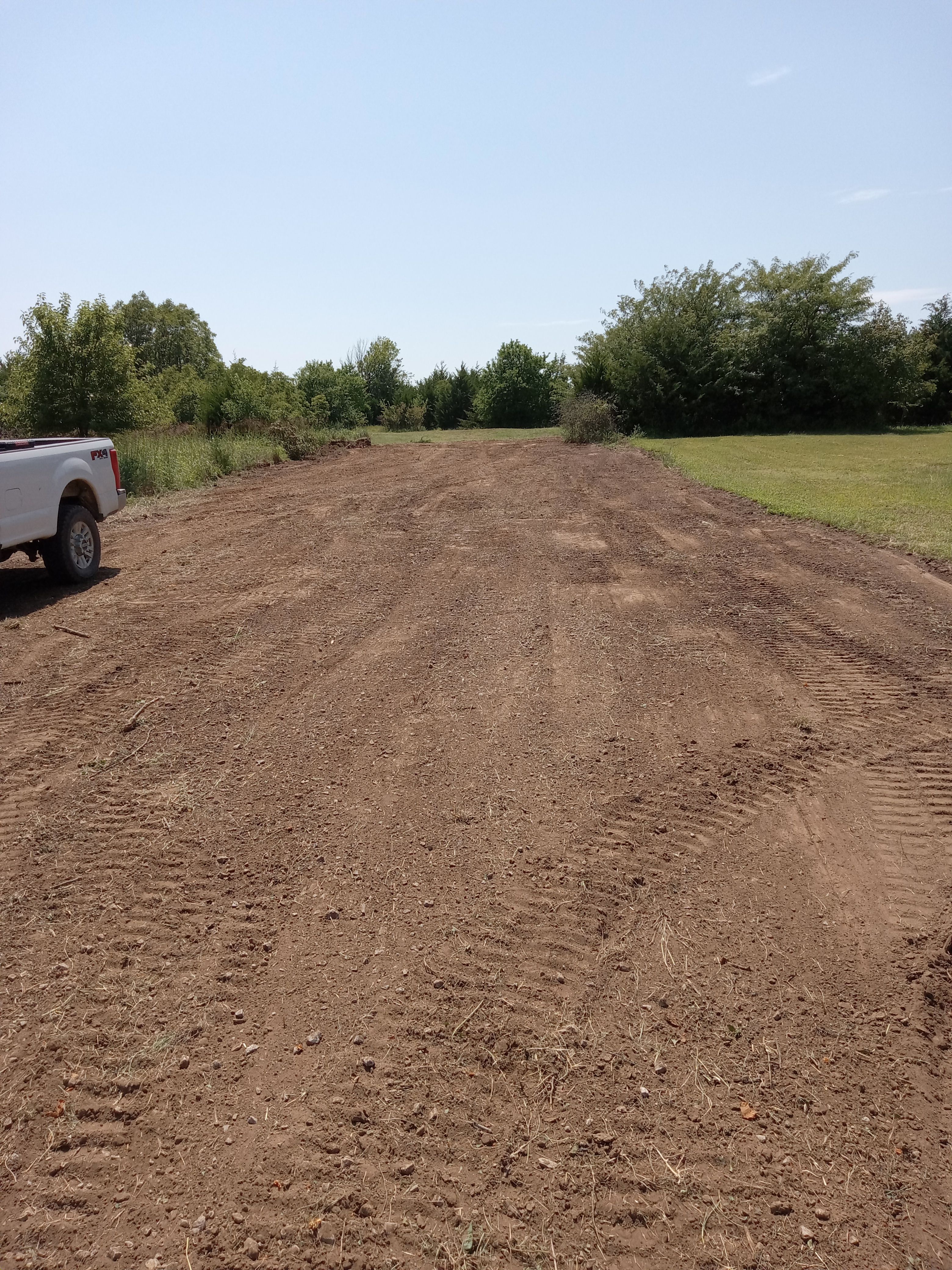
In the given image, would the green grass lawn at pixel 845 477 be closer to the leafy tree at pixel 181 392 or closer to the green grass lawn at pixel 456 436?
the green grass lawn at pixel 456 436

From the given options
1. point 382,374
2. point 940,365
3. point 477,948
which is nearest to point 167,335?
point 382,374

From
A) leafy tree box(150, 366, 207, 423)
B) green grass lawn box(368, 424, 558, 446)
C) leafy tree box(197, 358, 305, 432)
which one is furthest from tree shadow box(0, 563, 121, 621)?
green grass lawn box(368, 424, 558, 446)

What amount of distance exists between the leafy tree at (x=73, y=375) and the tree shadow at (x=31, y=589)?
7.10 meters

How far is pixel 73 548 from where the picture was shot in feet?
28.0

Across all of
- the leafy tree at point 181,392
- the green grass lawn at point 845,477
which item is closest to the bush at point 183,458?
the leafy tree at point 181,392

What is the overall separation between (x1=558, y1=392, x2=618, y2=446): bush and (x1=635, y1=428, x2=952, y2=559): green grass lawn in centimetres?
136

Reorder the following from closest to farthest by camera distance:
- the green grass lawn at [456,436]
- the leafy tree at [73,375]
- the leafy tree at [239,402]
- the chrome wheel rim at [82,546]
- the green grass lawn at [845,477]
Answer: the chrome wheel rim at [82,546] < the green grass lawn at [845,477] < the leafy tree at [73,375] < the leafy tree at [239,402] < the green grass lawn at [456,436]

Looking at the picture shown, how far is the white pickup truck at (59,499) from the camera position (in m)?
7.47

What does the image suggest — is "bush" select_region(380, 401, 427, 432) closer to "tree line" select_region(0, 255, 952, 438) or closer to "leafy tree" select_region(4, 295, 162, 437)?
"tree line" select_region(0, 255, 952, 438)

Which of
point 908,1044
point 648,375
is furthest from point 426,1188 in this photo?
point 648,375

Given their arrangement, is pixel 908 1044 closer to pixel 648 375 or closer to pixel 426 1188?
pixel 426 1188

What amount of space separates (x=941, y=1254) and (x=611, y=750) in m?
2.81

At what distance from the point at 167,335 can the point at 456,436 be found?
40028 mm

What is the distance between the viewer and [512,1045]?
2699 millimetres
